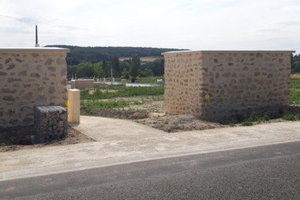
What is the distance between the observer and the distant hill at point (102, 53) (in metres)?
100

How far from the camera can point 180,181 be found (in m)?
5.90

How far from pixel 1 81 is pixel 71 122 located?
96.4 inches

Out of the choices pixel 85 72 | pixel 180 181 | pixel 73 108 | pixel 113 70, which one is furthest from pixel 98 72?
pixel 180 181

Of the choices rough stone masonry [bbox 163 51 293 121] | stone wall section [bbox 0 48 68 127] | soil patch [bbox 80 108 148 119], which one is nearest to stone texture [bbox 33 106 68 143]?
stone wall section [bbox 0 48 68 127]

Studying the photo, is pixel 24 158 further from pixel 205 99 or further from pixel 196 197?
pixel 205 99

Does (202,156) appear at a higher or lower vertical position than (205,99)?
lower

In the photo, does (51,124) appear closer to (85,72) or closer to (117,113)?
(117,113)

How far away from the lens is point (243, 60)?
13.2 metres

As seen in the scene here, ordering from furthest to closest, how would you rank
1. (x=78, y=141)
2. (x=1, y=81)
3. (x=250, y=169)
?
1. (x=1, y=81)
2. (x=78, y=141)
3. (x=250, y=169)

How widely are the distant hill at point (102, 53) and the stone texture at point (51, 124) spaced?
85.2 meters

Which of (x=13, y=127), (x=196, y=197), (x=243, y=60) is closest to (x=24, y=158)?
(x=13, y=127)

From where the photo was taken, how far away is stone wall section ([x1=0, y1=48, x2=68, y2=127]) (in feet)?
34.0

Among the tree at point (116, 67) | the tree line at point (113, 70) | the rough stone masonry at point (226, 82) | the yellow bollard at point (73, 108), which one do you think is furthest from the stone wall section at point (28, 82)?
the tree at point (116, 67)

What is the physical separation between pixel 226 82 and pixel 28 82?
6456 millimetres
